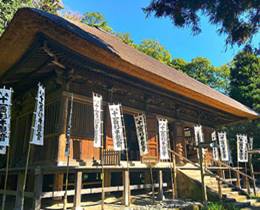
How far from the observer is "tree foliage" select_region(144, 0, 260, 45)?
578cm

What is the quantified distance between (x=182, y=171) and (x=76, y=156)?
3.60 m

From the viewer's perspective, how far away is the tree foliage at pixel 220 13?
19.0 ft

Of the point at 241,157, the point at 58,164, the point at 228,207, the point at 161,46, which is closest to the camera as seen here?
the point at 58,164

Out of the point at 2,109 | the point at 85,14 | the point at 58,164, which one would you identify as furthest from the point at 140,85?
the point at 85,14

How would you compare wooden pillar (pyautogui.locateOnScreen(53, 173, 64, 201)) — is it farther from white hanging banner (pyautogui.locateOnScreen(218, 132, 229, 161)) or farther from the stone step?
white hanging banner (pyautogui.locateOnScreen(218, 132, 229, 161))

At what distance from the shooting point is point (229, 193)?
25.6 ft

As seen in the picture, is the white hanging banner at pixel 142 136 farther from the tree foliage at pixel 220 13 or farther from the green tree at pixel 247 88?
the green tree at pixel 247 88

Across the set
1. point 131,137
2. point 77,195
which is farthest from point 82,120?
point 131,137

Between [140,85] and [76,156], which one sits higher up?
[140,85]

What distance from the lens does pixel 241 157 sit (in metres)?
10.7

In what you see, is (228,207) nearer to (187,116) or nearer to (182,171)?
(182,171)

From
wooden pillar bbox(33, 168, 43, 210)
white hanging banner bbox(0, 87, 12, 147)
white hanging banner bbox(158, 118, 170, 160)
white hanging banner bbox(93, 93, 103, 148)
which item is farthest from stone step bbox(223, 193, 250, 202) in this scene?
white hanging banner bbox(0, 87, 12, 147)

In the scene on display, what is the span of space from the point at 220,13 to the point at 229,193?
5.20 m

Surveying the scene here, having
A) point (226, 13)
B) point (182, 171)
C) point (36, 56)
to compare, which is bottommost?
point (182, 171)
